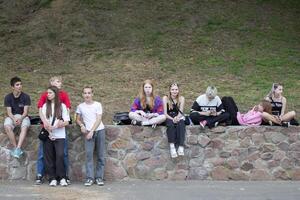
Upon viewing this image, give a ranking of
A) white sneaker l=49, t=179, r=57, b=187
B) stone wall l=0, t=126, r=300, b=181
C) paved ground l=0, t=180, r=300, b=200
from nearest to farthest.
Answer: paved ground l=0, t=180, r=300, b=200 < white sneaker l=49, t=179, r=57, b=187 < stone wall l=0, t=126, r=300, b=181

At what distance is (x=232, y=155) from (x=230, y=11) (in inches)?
494

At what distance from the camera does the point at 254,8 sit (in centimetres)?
2269

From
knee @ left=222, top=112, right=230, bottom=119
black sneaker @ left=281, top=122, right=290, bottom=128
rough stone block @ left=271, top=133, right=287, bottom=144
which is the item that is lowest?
rough stone block @ left=271, top=133, right=287, bottom=144

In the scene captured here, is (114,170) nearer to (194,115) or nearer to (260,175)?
(194,115)

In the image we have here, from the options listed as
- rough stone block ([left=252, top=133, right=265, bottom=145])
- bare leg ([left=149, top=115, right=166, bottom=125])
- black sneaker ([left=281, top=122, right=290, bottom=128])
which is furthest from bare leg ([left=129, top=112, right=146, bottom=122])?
black sneaker ([left=281, top=122, right=290, bottom=128])

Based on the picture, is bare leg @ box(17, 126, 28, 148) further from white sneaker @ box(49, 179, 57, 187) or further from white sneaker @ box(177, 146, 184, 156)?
white sneaker @ box(177, 146, 184, 156)

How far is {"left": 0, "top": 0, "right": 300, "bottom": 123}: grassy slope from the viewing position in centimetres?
1639

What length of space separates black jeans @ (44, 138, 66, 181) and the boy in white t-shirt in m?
0.44

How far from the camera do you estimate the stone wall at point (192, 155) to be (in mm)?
10422

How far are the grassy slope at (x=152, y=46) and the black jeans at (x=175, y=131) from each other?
3.68 meters

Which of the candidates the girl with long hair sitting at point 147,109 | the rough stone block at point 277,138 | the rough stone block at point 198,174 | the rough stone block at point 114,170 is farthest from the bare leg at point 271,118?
the rough stone block at point 114,170

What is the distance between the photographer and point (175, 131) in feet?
34.0

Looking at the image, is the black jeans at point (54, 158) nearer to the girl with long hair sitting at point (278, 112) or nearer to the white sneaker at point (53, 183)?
the white sneaker at point (53, 183)

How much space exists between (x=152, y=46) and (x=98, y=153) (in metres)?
9.71
